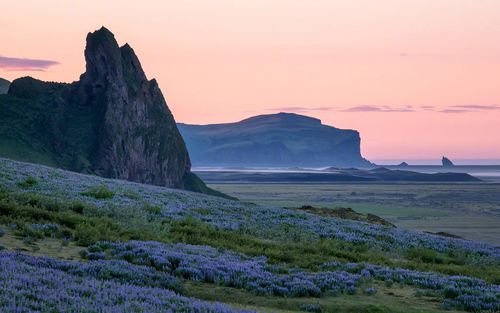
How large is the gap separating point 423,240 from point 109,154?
9787 cm

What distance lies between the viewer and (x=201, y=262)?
1909cm

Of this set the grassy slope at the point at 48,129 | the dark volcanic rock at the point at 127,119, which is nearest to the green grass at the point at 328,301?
the grassy slope at the point at 48,129

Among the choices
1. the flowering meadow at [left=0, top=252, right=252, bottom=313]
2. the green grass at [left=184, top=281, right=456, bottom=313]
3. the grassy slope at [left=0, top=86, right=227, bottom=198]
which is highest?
the grassy slope at [left=0, top=86, right=227, bottom=198]

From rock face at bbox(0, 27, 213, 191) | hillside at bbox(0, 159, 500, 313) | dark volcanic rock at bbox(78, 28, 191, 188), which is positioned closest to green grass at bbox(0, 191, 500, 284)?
hillside at bbox(0, 159, 500, 313)

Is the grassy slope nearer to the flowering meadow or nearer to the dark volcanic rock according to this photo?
the dark volcanic rock

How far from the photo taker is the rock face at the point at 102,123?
4582 inches

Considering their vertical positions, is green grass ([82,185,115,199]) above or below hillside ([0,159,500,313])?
above

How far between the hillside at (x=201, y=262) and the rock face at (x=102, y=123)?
261ft

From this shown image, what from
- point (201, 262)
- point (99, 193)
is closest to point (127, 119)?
point (99, 193)

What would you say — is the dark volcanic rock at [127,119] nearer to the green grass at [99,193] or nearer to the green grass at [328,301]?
the green grass at [99,193]

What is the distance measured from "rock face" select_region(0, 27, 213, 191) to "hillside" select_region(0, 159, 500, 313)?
7964 centimetres

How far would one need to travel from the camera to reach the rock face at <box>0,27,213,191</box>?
11638 cm

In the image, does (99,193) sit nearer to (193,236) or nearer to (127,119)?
(193,236)

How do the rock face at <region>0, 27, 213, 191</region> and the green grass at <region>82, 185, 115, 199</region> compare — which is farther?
the rock face at <region>0, 27, 213, 191</region>
